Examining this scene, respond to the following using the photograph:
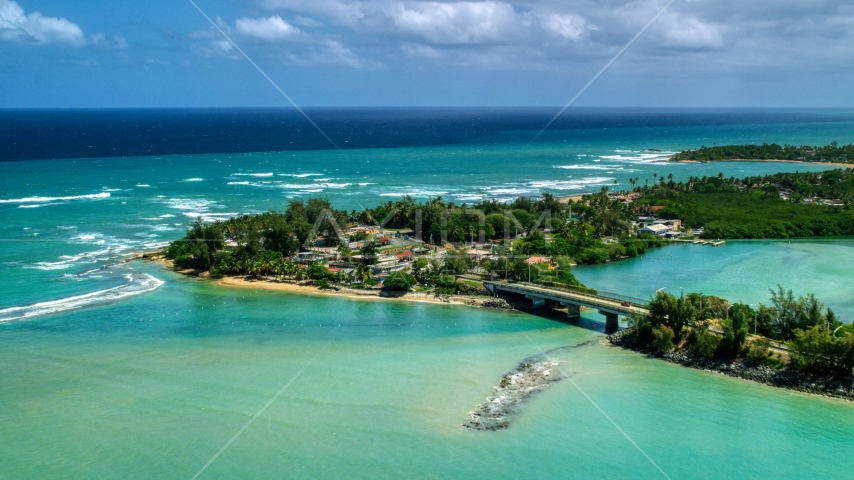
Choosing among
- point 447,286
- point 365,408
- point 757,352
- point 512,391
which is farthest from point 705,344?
point 447,286

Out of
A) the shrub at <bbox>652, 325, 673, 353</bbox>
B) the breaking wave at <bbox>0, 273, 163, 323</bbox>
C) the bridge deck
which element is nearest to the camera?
the shrub at <bbox>652, 325, 673, 353</bbox>

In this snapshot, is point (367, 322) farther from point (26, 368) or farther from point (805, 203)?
point (805, 203)

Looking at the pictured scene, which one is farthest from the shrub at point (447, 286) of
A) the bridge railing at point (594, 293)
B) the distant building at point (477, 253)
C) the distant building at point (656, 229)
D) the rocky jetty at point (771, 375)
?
the distant building at point (656, 229)

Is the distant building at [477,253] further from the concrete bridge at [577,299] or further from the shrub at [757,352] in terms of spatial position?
the shrub at [757,352]

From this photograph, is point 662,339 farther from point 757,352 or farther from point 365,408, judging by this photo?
point 365,408

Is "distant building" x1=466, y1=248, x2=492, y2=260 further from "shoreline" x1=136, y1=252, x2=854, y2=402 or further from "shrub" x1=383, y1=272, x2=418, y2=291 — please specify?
"shoreline" x1=136, y1=252, x2=854, y2=402

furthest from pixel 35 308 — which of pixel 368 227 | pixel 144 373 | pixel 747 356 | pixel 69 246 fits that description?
pixel 747 356

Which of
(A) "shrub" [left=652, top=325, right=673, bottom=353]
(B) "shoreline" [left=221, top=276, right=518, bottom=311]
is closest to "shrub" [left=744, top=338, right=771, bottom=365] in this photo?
(A) "shrub" [left=652, top=325, right=673, bottom=353]
